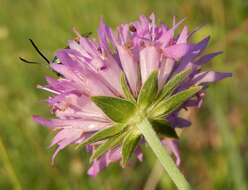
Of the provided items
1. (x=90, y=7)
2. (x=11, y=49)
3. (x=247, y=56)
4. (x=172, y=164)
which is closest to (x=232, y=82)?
(x=247, y=56)

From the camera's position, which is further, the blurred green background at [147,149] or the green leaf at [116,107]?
the blurred green background at [147,149]

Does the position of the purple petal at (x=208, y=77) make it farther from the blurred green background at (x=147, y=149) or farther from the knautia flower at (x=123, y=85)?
the blurred green background at (x=147, y=149)

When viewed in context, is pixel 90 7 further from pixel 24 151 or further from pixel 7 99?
pixel 24 151

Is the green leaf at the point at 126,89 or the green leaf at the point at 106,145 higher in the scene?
the green leaf at the point at 126,89

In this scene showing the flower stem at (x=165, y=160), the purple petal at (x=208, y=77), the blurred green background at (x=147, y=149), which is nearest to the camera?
the flower stem at (x=165, y=160)

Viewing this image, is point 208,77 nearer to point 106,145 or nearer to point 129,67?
point 129,67

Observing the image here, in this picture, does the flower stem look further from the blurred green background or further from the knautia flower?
the blurred green background

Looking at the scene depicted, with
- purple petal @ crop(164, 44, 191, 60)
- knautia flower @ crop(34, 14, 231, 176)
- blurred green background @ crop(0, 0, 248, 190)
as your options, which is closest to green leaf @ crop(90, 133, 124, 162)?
knautia flower @ crop(34, 14, 231, 176)

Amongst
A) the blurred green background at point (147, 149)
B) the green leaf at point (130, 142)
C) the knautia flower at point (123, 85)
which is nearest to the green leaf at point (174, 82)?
the knautia flower at point (123, 85)

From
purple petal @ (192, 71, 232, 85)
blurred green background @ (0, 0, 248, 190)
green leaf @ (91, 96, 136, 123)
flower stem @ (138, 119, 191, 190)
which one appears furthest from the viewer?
blurred green background @ (0, 0, 248, 190)
